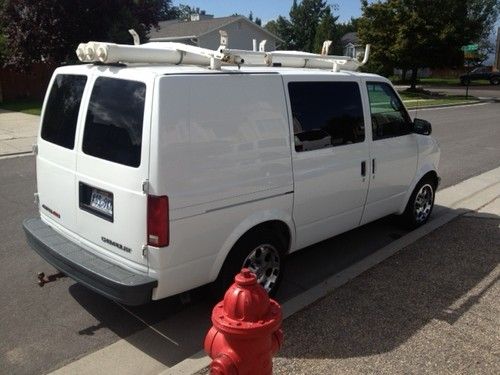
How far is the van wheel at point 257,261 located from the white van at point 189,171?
0.03ft

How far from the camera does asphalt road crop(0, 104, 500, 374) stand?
143 inches

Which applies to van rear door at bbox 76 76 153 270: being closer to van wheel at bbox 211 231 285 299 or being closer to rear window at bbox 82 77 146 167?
rear window at bbox 82 77 146 167

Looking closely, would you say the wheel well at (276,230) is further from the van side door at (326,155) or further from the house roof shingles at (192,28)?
the house roof shingles at (192,28)

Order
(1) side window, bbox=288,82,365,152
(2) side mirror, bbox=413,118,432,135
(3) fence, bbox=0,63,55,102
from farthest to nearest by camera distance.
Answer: (3) fence, bbox=0,63,55,102 → (2) side mirror, bbox=413,118,432,135 → (1) side window, bbox=288,82,365,152

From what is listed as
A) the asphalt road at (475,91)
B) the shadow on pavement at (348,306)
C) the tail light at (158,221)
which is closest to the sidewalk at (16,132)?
the shadow on pavement at (348,306)

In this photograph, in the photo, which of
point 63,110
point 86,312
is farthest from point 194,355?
point 63,110

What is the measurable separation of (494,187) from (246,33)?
3797 centimetres

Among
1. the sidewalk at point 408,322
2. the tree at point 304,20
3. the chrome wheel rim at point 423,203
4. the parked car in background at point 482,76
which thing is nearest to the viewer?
the sidewalk at point 408,322

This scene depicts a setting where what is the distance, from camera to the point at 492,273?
191 inches

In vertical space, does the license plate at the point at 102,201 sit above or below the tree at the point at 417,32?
below

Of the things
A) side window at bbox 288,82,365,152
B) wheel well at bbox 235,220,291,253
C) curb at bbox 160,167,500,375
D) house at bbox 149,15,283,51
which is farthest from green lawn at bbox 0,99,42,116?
house at bbox 149,15,283,51

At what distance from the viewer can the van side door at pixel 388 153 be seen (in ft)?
16.6

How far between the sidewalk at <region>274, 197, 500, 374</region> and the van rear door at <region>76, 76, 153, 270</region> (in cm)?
138

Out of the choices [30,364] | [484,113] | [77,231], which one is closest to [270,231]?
[77,231]
